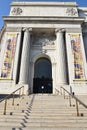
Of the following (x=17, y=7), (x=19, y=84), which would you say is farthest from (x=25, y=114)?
(x=17, y=7)

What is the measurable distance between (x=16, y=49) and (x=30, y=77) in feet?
12.4

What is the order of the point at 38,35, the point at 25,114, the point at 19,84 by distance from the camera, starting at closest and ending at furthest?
the point at 25,114 < the point at 19,84 < the point at 38,35

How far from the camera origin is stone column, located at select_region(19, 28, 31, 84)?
1850 cm

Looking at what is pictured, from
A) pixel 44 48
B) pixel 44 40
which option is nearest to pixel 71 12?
pixel 44 40

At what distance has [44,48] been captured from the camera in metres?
21.8

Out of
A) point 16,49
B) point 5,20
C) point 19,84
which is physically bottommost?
point 19,84

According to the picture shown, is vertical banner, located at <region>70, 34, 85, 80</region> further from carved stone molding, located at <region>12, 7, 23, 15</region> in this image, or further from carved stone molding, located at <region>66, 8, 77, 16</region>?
carved stone molding, located at <region>12, 7, 23, 15</region>

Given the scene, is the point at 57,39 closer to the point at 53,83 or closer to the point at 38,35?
the point at 38,35

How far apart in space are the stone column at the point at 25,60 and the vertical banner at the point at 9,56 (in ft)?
3.95

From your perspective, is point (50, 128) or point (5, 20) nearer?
point (50, 128)

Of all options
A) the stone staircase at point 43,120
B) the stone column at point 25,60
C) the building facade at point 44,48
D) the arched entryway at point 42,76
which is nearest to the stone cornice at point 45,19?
the building facade at point 44,48

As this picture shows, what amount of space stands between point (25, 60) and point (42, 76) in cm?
317

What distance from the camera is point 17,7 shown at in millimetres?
23719

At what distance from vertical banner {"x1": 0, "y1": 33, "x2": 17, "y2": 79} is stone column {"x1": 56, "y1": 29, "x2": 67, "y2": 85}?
5.35 metres
